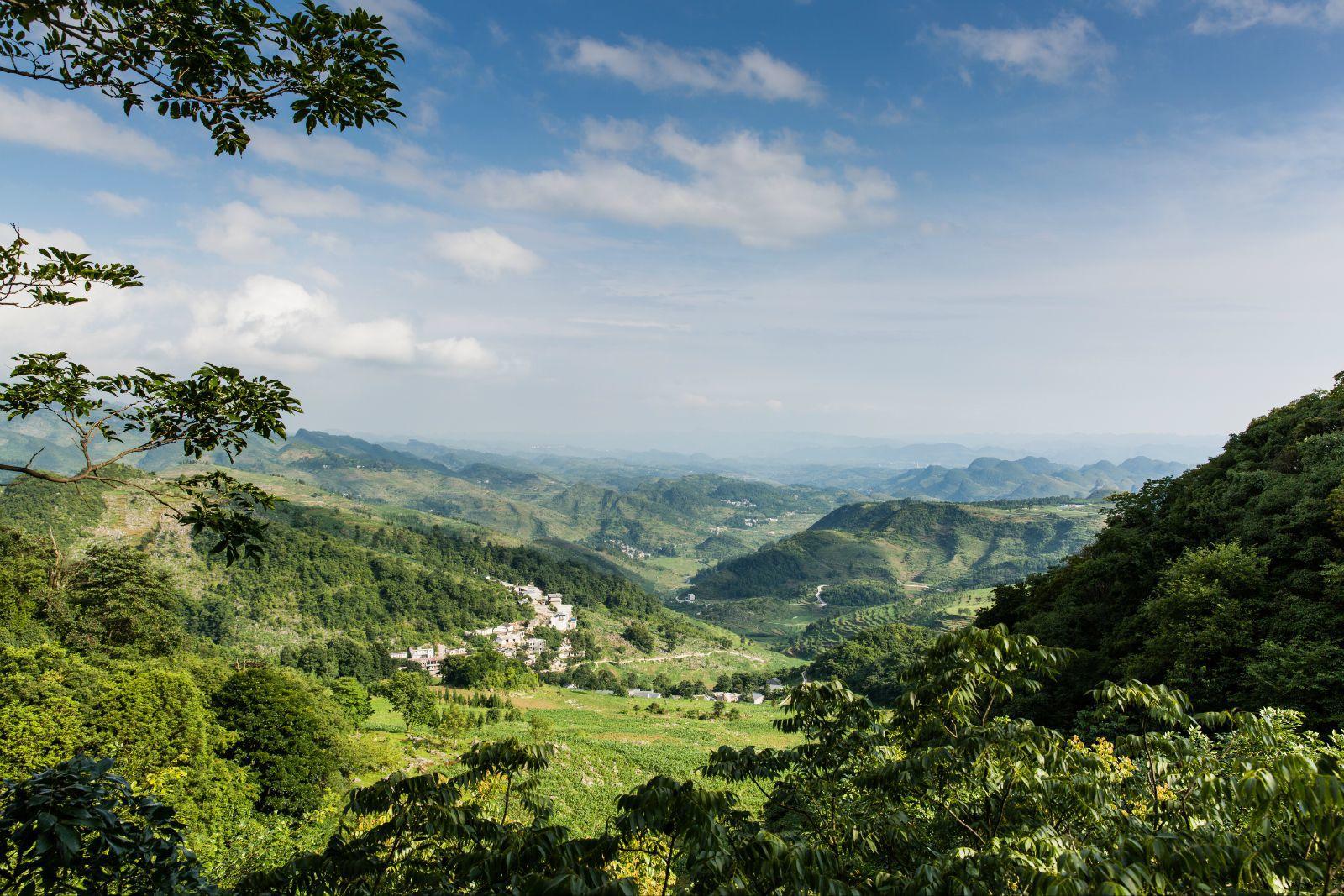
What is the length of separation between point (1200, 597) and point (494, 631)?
149666mm

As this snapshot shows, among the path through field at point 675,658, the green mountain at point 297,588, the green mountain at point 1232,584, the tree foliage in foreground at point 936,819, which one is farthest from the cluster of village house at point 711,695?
the tree foliage in foreground at point 936,819

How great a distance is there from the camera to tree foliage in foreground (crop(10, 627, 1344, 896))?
429cm

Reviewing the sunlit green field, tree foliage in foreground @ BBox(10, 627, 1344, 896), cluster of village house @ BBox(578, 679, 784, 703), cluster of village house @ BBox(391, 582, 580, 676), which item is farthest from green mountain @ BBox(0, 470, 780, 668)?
tree foliage in foreground @ BBox(10, 627, 1344, 896)

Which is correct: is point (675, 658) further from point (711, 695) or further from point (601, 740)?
point (601, 740)

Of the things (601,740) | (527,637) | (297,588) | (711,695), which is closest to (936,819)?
(601,740)

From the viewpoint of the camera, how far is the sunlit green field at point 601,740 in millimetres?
40188

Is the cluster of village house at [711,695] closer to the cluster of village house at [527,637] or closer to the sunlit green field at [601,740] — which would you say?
the sunlit green field at [601,740]

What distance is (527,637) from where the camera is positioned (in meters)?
152

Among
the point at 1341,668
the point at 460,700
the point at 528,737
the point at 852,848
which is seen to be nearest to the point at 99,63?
the point at 852,848

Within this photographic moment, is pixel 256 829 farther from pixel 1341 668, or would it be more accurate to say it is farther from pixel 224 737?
pixel 1341 668

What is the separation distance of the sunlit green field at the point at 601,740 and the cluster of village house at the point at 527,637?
30.1m

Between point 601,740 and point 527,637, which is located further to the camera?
point 527,637

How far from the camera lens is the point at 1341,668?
18.3m

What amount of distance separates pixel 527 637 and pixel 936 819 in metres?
154
